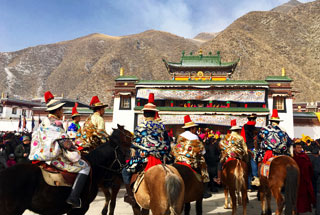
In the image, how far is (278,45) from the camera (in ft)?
352

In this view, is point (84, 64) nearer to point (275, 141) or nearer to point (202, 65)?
point (202, 65)

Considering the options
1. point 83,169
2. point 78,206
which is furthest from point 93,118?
point 78,206

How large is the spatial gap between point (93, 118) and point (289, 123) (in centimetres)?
2337

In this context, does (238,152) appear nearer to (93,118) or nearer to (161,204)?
(161,204)

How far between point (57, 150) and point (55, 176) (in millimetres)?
438

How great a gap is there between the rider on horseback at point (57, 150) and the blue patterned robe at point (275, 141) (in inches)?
187

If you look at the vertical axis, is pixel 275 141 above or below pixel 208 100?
below

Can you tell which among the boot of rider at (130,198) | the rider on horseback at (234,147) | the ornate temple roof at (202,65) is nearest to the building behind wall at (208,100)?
the ornate temple roof at (202,65)

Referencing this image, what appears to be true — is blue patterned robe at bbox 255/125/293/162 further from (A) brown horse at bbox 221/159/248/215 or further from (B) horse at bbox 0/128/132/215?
(B) horse at bbox 0/128/132/215

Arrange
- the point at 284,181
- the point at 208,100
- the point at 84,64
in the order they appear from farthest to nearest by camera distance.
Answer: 1. the point at 84,64
2. the point at 208,100
3. the point at 284,181

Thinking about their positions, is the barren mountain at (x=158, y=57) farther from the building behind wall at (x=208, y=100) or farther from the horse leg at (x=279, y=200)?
the horse leg at (x=279, y=200)

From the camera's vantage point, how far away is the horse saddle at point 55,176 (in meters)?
3.92

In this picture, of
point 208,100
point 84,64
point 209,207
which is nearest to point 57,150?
point 209,207

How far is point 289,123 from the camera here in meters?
24.1
